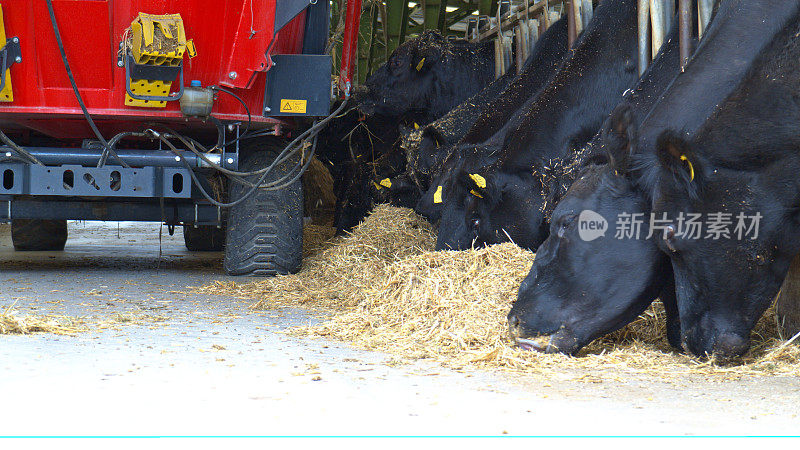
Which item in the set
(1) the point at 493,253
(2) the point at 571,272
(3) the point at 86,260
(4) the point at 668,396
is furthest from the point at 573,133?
(3) the point at 86,260

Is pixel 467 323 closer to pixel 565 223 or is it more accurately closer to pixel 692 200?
pixel 565 223

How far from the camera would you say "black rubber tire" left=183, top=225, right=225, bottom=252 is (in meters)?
9.77

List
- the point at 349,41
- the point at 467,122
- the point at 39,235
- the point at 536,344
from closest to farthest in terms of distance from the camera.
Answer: the point at 536,344, the point at 349,41, the point at 467,122, the point at 39,235

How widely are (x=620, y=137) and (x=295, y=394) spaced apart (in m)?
1.74

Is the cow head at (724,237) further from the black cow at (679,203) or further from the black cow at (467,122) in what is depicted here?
the black cow at (467,122)

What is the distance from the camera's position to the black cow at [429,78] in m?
9.59

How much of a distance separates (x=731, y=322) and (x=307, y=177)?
7.12 m

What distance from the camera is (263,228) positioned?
6227mm

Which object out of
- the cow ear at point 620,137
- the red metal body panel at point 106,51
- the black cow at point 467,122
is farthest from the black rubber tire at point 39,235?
the cow ear at point 620,137

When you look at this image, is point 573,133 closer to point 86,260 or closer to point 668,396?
point 668,396

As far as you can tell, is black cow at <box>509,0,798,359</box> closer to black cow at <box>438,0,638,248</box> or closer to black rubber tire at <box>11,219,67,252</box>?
black cow at <box>438,0,638,248</box>

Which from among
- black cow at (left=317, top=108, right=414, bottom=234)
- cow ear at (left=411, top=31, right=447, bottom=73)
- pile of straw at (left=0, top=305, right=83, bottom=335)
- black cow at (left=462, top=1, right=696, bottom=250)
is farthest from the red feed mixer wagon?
cow ear at (left=411, top=31, right=447, bottom=73)

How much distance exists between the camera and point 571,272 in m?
3.79

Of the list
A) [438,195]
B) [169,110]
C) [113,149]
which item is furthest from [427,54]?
[113,149]
